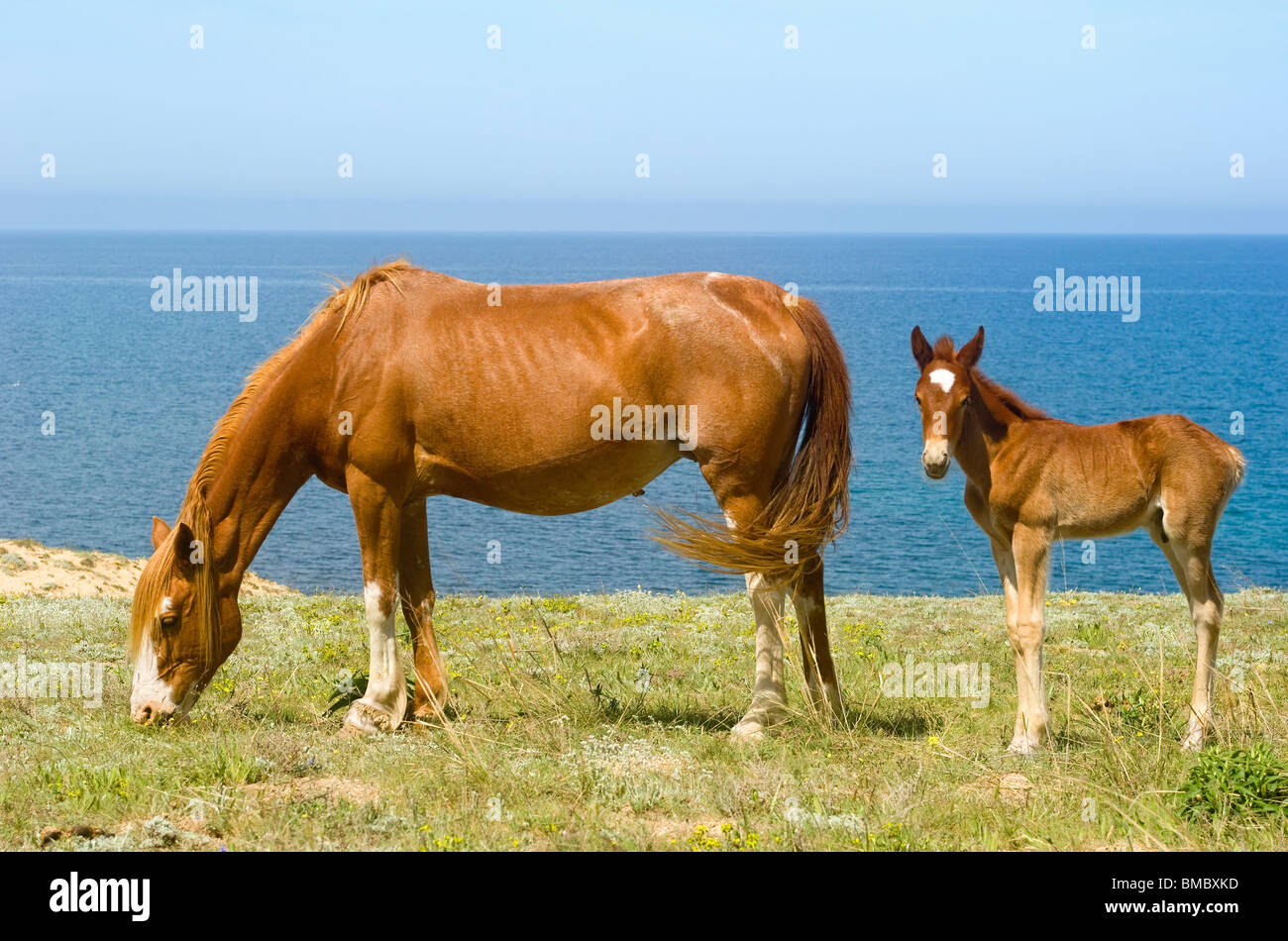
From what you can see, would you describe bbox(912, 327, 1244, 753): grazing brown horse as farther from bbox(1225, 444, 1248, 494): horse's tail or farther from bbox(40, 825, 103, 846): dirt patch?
bbox(40, 825, 103, 846): dirt patch

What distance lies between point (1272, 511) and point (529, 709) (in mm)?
41794

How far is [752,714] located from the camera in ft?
28.0

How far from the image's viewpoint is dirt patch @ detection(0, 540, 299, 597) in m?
19.7

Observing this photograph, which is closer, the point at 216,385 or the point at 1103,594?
the point at 1103,594

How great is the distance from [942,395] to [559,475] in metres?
2.73

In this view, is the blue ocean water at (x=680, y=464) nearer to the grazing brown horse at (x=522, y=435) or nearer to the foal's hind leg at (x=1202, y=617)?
the grazing brown horse at (x=522, y=435)

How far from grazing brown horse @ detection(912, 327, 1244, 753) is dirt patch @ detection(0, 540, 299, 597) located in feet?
45.8

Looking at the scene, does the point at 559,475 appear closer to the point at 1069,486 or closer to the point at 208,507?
the point at 208,507

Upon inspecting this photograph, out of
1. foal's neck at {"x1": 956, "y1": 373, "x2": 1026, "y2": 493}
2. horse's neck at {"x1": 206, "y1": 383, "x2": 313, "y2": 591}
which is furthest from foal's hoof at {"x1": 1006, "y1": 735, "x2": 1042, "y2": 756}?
horse's neck at {"x1": 206, "y1": 383, "x2": 313, "y2": 591}

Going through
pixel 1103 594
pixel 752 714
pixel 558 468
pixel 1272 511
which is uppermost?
pixel 558 468

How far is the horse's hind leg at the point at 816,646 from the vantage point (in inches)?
339

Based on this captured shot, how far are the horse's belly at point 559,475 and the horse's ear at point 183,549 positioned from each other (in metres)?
1.72
